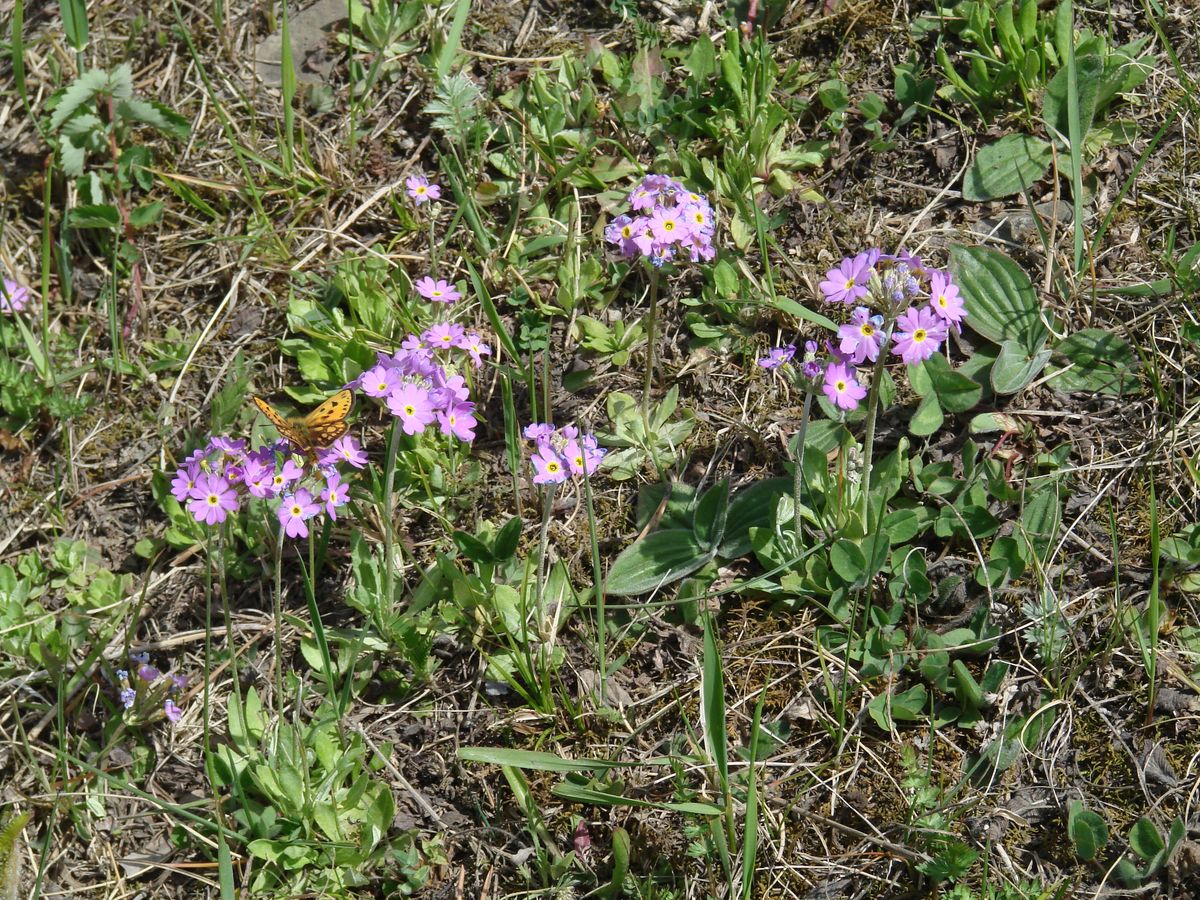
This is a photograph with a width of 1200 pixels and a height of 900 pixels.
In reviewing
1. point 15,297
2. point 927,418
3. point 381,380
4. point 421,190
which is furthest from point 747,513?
point 15,297

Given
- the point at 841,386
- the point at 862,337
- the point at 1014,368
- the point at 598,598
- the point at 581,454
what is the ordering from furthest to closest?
the point at 1014,368 < the point at 581,454 < the point at 841,386 < the point at 862,337 < the point at 598,598

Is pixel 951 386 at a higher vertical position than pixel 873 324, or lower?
lower

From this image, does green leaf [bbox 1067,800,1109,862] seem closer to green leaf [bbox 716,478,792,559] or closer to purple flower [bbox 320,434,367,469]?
green leaf [bbox 716,478,792,559]

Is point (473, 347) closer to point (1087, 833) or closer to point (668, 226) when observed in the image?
point (668, 226)

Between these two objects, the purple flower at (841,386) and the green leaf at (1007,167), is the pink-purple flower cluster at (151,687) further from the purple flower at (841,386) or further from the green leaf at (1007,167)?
the green leaf at (1007,167)

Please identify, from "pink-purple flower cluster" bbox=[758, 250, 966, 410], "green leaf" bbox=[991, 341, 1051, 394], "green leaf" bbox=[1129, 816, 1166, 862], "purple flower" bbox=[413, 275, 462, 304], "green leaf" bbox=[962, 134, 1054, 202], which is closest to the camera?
"green leaf" bbox=[1129, 816, 1166, 862]

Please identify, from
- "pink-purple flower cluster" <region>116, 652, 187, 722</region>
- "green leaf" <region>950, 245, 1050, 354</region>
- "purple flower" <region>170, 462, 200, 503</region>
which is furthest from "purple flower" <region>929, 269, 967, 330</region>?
"pink-purple flower cluster" <region>116, 652, 187, 722</region>
